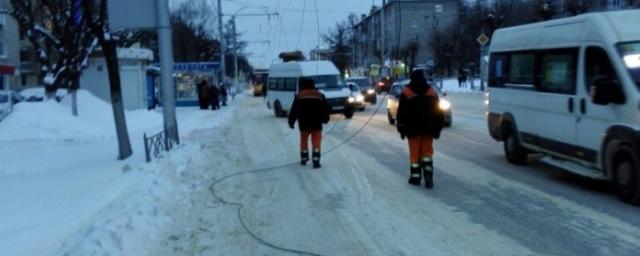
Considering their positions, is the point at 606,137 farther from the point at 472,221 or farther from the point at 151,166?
the point at 151,166

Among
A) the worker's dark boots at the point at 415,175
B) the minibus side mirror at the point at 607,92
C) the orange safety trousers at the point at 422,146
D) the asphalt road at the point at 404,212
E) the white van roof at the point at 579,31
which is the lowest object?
the asphalt road at the point at 404,212

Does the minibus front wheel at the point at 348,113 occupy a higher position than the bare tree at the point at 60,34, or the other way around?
the bare tree at the point at 60,34

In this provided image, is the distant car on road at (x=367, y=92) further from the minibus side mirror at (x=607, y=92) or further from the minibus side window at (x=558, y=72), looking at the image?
the minibus side mirror at (x=607, y=92)

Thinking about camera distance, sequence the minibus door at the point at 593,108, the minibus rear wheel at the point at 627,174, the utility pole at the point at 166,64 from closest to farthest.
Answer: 1. the minibus rear wheel at the point at 627,174
2. the minibus door at the point at 593,108
3. the utility pole at the point at 166,64

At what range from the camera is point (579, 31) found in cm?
1082

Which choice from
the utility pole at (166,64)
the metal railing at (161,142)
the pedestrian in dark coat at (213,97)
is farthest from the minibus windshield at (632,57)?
the pedestrian in dark coat at (213,97)

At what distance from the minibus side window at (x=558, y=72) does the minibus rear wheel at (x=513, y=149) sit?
1422 millimetres

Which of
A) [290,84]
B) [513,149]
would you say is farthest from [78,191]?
[290,84]

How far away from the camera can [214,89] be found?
148 feet

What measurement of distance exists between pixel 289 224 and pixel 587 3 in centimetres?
4924

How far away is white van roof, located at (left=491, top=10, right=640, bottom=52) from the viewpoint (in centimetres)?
1002

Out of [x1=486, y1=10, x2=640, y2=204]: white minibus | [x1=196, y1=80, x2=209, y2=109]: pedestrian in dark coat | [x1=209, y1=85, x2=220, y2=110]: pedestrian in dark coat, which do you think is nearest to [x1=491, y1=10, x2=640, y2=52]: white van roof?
[x1=486, y1=10, x2=640, y2=204]: white minibus

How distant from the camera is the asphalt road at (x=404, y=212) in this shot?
7.45m

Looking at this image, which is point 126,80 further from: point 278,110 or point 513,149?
point 513,149
